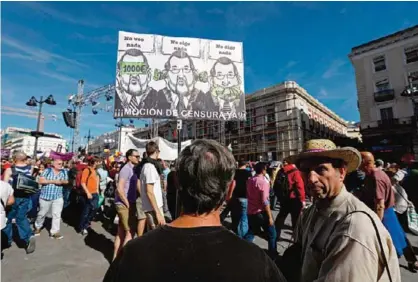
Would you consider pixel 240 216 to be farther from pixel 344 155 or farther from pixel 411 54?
pixel 411 54

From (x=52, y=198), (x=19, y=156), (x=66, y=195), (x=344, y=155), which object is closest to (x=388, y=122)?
(x=66, y=195)

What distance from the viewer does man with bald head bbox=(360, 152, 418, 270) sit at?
3.48 metres

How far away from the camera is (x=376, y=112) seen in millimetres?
25422

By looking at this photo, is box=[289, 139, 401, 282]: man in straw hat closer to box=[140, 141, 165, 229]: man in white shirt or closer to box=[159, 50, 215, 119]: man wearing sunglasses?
box=[140, 141, 165, 229]: man in white shirt

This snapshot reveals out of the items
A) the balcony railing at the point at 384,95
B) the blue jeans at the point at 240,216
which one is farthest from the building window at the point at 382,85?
the blue jeans at the point at 240,216

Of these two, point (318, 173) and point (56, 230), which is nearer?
point (318, 173)

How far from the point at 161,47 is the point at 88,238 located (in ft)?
15.8

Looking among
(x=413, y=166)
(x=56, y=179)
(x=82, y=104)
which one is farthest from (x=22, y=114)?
(x=413, y=166)

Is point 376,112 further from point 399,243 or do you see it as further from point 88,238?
point 88,238

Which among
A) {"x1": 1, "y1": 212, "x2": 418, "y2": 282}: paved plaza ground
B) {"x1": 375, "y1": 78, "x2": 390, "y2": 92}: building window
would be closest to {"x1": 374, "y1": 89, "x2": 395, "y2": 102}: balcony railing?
{"x1": 375, "y1": 78, "x2": 390, "y2": 92}: building window

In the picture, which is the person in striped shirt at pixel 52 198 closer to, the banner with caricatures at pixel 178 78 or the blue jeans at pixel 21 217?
the blue jeans at pixel 21 217

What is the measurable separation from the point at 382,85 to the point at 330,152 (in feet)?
100

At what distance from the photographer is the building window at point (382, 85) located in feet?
83.0

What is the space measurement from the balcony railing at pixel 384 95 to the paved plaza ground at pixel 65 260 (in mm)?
24531
